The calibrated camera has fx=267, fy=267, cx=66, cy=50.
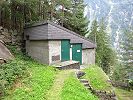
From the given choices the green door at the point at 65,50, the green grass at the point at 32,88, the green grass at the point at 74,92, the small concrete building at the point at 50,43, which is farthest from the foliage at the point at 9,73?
the green door at the point at 65,50

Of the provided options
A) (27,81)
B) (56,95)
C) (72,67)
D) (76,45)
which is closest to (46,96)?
(56,95)

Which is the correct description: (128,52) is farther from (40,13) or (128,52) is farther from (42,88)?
(42,88)

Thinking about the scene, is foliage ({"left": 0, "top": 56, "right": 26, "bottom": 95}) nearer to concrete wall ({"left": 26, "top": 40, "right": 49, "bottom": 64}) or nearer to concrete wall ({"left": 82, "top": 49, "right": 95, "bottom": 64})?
concrete wall ({"left": 26, "top": 40, "right": 49, "bottom": 64})

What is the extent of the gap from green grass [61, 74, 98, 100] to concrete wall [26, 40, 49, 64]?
869 centimetres

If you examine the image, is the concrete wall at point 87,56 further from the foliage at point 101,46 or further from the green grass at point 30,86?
the foliage at point 101,46

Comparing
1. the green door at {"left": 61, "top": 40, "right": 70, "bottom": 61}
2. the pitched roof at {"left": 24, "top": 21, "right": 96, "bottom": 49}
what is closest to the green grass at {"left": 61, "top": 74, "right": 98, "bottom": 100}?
the pitched roof at {"left": 24, "top": 21, "right": 96, "bottom": 49}

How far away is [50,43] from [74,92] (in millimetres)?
11707

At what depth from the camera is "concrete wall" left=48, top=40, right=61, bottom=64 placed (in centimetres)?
2956

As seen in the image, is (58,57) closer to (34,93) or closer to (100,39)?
(34,93)

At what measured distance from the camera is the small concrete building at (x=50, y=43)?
97.6 ft

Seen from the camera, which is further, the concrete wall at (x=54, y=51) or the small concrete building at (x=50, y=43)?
the small concrete building at (x=50, y=43)

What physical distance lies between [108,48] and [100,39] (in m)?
4.60

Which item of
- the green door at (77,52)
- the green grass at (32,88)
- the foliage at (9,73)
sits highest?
the green door at (77,52)

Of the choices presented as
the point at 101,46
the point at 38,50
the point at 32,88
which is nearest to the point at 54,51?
Result: the point at 38,50
